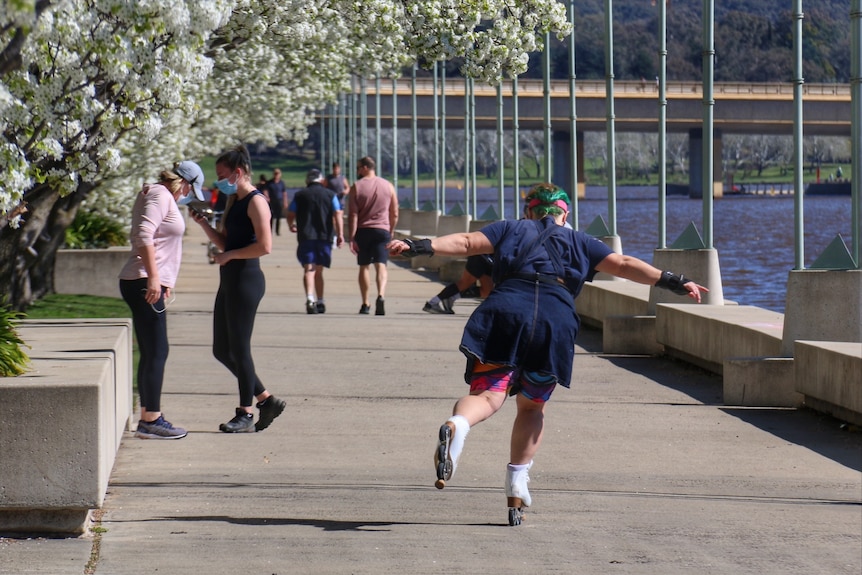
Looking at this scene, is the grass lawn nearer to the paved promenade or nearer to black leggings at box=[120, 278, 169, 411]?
the paved promenade

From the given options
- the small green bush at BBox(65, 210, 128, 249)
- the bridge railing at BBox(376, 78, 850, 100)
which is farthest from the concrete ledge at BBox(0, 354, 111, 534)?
the bridge railing at BBox(376, 78, 850, 100)


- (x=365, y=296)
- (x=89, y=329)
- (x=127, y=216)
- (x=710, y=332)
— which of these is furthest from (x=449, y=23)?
(x=127, y=216)

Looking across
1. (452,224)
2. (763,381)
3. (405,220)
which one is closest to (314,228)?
(763,381)

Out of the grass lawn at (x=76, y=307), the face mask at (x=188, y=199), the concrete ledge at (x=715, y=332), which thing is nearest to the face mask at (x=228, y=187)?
the face mask at (x=188, y=199)

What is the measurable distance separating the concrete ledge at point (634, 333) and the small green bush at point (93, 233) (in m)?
9.94

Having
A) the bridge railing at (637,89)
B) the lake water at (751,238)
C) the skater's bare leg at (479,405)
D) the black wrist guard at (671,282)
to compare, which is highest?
the bridge railing at (637,89)

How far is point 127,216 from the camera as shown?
2611cm

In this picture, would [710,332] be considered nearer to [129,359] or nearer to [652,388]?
[652,388]

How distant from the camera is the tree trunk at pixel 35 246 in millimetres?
17109

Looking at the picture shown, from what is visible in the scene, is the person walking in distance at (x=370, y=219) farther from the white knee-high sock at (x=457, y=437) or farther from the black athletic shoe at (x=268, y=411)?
the white knee-high sock at (x=457, y=437)

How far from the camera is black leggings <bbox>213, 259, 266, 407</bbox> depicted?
34.0 ft

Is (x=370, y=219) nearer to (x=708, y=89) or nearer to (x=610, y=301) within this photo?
(x=610, y=301)

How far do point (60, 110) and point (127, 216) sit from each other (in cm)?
1824

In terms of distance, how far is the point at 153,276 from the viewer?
9.84 m
